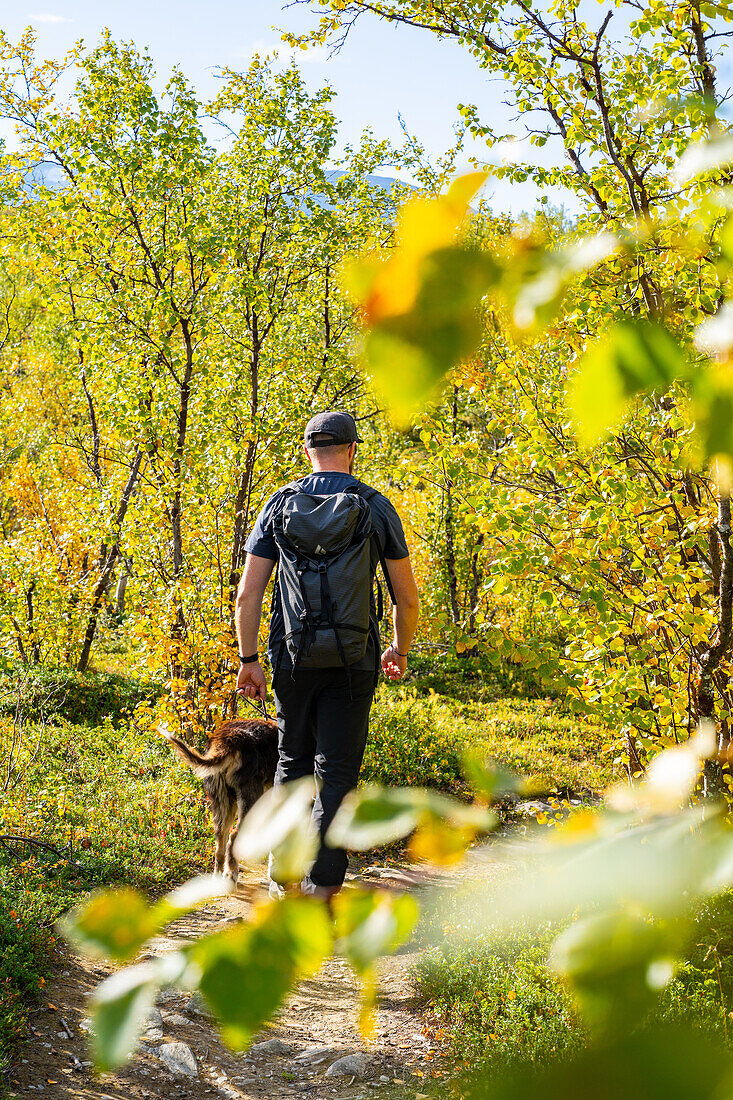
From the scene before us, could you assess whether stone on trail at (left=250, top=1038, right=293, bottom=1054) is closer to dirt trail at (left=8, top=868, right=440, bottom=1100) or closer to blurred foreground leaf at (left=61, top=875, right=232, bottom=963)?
dirt trail at (left=8, top=868, right=440, bottom=1100)

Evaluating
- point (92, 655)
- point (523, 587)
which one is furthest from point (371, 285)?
point (92, 655)

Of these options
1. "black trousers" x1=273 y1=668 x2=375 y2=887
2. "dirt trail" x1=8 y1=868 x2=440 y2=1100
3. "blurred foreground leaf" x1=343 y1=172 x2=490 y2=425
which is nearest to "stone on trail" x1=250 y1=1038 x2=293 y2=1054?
"dirt trail" x1=8 y1=868 x2=440 y2=1100

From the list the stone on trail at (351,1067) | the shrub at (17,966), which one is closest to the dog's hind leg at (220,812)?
the shrub at (17,966)

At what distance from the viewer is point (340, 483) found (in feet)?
11.4

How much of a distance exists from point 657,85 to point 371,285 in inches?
147

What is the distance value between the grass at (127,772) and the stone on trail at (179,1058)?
568 mm

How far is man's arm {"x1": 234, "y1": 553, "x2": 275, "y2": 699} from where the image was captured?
380cm

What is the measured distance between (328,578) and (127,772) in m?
4.15

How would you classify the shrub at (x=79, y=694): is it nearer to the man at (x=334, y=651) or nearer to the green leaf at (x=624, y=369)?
the man at (x=334, y=651)

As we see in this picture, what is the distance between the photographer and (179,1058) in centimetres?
321

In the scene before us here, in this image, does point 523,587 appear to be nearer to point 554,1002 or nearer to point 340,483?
point 340,483

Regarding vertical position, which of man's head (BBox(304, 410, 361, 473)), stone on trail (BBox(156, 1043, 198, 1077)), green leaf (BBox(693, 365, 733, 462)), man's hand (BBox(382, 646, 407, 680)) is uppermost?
man's head (BBox(304, 410, 361, 473))

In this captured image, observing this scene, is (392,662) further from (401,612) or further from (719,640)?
(719,640)

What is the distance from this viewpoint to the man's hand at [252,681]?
3975 mm
